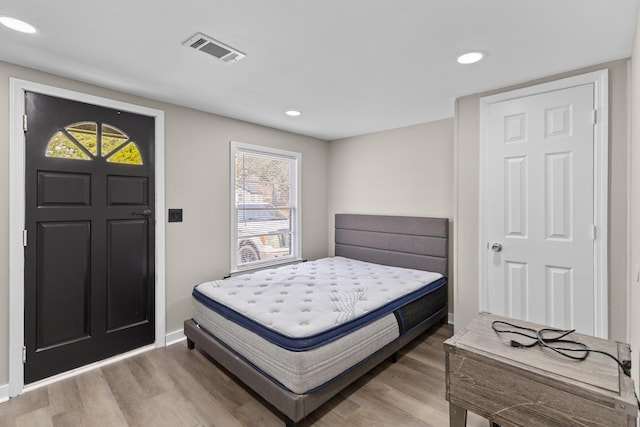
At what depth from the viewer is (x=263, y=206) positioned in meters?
3.92

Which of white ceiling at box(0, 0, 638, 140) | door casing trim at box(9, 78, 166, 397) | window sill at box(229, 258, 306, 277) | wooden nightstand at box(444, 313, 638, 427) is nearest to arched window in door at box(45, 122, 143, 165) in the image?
door casing trim at box(9, 78, 166, 397)

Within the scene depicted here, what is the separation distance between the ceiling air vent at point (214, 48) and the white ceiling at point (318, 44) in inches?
1.6

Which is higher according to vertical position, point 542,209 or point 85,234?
point 542,209

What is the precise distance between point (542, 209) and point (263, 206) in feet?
9.68

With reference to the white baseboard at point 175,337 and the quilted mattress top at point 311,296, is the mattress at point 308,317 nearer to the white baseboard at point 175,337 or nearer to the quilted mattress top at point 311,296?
the quilted mattress top at point 311,296

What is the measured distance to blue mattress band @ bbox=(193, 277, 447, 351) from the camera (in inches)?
72.1

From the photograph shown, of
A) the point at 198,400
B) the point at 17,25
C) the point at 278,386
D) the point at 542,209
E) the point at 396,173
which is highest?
the point at 17,25

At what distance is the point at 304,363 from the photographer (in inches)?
69.9

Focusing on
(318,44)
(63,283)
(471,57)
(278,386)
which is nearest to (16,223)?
(63,283)

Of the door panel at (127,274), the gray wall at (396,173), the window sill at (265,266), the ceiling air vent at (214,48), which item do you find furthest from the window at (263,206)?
the ceiling air vent at (214,48)

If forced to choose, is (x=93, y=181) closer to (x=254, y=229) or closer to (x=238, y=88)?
(x=238, y=88)

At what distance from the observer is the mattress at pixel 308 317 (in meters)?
1.85

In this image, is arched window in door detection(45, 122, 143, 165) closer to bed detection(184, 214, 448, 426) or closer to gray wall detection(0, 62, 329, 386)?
gray wall detection(0, 62, 329, 386)

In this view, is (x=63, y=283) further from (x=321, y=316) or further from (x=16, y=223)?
(x=321, y=316)
